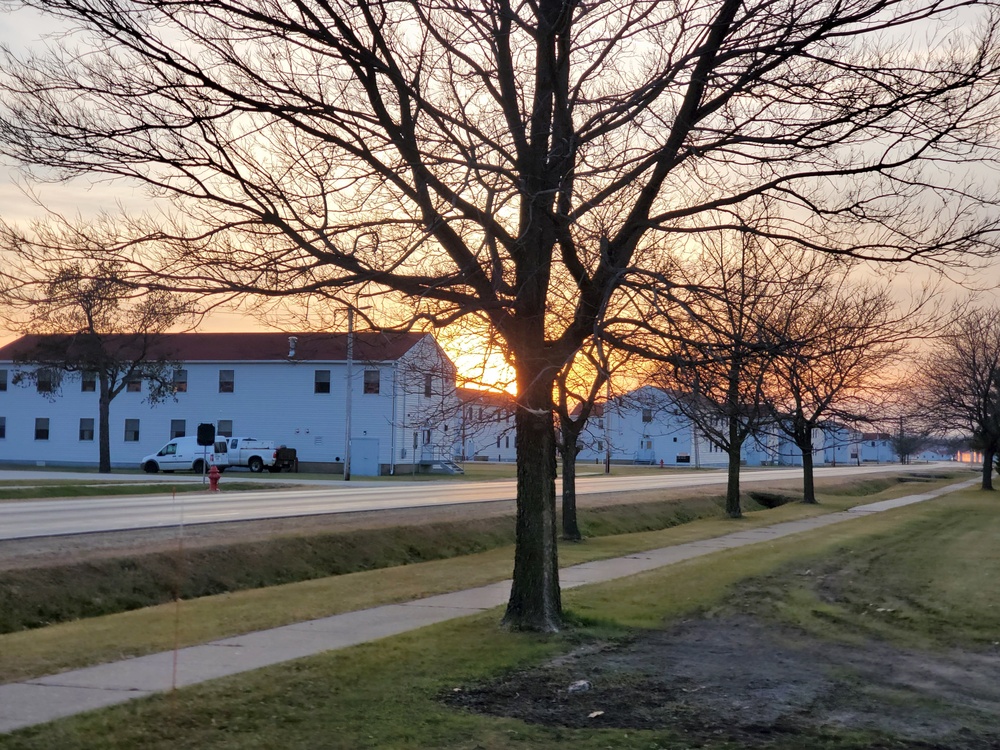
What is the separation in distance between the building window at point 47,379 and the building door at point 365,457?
14.8 metres

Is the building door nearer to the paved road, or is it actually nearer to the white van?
the white van

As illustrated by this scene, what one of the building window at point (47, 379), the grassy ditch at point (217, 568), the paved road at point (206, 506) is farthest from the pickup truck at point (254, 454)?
the grassy ditch at point (217, 568)

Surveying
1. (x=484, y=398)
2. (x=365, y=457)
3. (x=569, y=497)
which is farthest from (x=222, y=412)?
(x=484, y=398)

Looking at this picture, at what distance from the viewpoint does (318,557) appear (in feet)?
59.9

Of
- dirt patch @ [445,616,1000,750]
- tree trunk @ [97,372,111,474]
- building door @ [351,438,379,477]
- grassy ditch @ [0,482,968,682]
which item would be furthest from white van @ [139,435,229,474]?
dirt patch @ [445,616,1000,750]

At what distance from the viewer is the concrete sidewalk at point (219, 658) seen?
7.55 m

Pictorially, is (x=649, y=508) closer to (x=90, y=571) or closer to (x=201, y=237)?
(x=90, y=571)

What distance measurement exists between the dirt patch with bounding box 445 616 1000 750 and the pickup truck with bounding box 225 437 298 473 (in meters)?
45.7

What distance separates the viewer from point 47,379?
5650 cm

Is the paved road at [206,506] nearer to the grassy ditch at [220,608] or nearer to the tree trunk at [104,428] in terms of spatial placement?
the grassy ditch at [220,608]

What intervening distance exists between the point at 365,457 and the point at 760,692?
48.7 m

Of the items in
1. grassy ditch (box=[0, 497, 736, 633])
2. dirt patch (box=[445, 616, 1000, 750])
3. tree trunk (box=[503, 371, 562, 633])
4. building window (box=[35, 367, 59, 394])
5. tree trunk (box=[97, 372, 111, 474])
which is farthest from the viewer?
tree trunk (box=[97, 372, 111, 474])

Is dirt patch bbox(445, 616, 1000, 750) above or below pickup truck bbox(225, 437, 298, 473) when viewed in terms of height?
below

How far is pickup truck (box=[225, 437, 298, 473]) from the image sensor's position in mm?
54656
